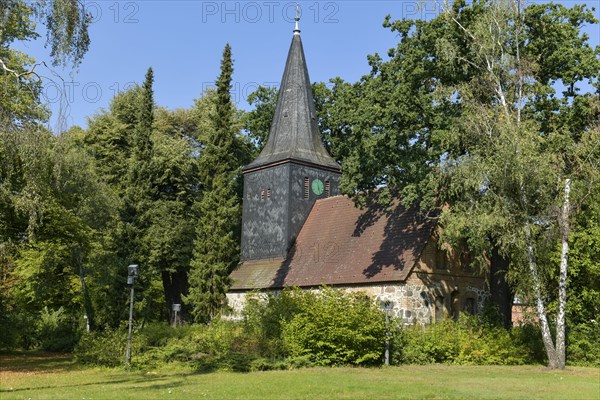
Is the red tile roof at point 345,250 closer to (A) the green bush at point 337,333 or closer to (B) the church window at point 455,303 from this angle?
(B) the church window at point 455,303

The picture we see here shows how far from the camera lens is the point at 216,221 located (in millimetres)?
34562

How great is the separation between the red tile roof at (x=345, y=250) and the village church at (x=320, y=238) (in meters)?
0.06

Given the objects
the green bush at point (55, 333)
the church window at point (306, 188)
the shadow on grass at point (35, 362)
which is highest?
the church window at point (306, 188)

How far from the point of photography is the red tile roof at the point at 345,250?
28.0 m

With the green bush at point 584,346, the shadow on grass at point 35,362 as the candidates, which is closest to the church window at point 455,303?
the green bush at point 584,346

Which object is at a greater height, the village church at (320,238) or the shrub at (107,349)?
the village church at (320,238)

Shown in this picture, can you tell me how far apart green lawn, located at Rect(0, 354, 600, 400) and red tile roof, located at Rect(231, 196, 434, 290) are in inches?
312

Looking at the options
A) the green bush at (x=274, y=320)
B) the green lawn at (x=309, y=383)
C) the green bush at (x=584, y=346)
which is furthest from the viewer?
the green bush at (x=584, y=346)

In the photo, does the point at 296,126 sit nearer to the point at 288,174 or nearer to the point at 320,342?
the point at 288,174

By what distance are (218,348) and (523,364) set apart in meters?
10.2

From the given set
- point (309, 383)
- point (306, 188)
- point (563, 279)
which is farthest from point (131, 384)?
point (306, 188)

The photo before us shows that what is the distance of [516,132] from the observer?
20.0 metres

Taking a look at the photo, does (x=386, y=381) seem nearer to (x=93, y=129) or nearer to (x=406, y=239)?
(x=406, y=239)

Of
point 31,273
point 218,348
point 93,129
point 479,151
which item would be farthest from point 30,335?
point 479,151
